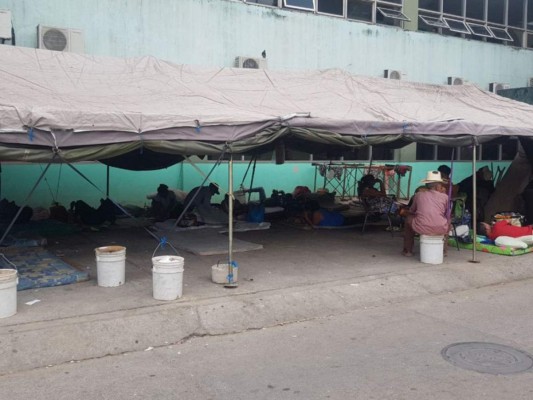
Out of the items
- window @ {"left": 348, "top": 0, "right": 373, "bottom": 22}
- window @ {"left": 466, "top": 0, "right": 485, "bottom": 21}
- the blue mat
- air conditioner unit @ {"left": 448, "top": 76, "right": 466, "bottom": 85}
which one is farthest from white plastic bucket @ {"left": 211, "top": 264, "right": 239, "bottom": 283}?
window @ {"left": 466, "top": 0, "right": 485, "bottom": 21}

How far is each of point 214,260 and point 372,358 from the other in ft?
13.2

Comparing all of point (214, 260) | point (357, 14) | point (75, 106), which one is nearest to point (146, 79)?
point (75, 106)

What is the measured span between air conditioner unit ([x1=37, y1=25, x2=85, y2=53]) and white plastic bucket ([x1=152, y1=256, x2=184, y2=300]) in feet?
24.9

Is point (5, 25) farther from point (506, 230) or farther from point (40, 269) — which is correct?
point (506, 230)

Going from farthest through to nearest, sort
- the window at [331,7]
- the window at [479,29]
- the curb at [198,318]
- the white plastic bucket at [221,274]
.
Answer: the window at [479,29], the window at [331,7], the white plastic bucket at [221,274], the curb at [198,318]

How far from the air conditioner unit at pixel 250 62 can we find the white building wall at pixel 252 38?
25cm

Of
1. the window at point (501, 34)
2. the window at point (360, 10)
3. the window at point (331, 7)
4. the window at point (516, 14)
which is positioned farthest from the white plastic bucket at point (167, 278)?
the window at point (516, 14)

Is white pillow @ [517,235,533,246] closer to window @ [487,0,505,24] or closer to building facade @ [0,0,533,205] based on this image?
building facade @ [0,0,533,205]

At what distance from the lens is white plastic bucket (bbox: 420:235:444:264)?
29.0 feet

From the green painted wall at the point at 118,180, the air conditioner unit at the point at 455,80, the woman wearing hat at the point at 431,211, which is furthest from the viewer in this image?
the air conditioner unit at the point at 455,80

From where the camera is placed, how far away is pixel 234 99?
28.0ft

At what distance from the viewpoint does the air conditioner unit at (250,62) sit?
47.7 ft

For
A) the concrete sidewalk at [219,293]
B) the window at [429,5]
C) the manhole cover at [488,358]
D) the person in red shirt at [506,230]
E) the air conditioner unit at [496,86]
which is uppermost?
the window at [429,5]

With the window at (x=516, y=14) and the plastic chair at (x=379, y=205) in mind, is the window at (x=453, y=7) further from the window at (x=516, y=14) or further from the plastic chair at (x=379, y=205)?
the plastic chair at (x=379, y=205)
